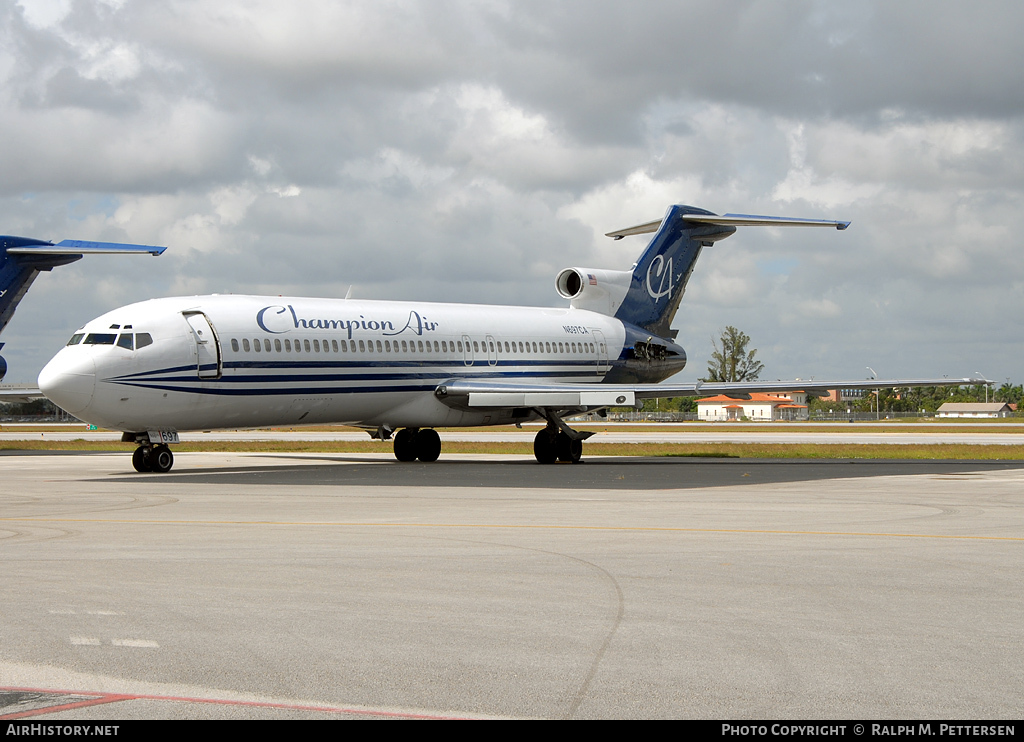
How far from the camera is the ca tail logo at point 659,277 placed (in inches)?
1457

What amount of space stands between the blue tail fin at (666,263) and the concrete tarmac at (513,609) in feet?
65.0

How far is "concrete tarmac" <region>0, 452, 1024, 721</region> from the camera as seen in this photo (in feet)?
19.8

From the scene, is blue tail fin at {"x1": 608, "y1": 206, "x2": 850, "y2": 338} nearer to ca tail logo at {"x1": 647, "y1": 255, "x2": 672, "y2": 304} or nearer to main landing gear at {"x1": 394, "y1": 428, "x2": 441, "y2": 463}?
ca tail logo at {"x1": 647, "y1": 255, "x2": 672, "y2": 304}

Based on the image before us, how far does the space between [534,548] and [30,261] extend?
106 feet

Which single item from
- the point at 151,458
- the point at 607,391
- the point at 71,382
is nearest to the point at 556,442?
the point at 607,391

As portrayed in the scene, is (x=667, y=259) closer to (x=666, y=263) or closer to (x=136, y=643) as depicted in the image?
(x=666, y=263)

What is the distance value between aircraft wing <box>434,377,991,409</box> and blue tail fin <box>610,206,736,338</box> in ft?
29.0

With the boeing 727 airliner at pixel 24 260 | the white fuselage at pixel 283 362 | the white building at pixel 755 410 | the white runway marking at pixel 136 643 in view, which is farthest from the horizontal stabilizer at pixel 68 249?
the white building at pixel 755 410

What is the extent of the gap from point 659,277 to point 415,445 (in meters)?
10.8

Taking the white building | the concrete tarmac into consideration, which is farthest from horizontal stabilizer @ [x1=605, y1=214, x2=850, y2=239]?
the white building

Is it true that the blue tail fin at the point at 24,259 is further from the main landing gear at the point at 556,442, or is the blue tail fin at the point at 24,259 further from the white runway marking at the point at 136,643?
the white runway marking at the point at 136,643

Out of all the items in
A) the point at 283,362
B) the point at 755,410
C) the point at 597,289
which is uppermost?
the point at 597,289

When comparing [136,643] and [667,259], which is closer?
[136,643]

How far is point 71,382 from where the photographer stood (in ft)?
76.5
